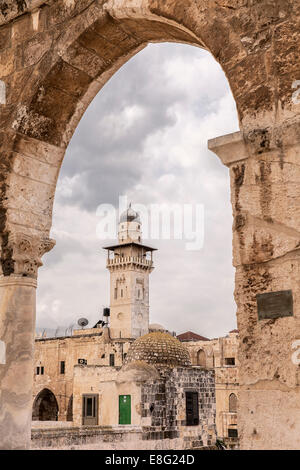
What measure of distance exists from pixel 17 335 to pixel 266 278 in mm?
2237

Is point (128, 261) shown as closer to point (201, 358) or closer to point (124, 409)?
point (201, 358)

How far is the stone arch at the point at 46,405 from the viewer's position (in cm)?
4075

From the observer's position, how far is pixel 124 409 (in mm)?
17562

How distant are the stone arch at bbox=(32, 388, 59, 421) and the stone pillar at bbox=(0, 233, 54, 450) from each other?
127 feet

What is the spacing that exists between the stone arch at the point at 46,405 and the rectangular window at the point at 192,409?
2500 centimetres

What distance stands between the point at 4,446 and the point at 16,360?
2.01 feet

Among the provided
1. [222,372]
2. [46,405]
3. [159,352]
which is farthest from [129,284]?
[159,352]

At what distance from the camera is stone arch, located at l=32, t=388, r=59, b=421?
134ft

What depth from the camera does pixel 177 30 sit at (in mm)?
3730

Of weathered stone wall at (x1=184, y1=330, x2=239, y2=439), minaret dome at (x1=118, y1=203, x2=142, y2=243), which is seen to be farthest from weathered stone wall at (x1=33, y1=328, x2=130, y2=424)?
minaret dome at (x1=118, y1=203, x2=142, y2=243)

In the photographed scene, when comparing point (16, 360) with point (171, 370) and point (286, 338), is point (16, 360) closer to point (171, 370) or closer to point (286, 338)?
point (286, 338)

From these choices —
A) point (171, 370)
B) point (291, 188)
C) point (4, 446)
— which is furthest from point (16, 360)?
point (171, 370)

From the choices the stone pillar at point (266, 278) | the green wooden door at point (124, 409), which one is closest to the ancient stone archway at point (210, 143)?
the stone pillar at point (266, 278)

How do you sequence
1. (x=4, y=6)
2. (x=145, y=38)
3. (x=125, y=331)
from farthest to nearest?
(x=125, y=331)
(x=4, y=6)
(x=145, y=38)
